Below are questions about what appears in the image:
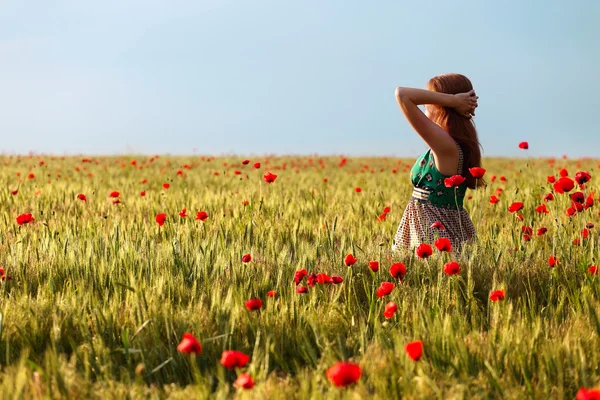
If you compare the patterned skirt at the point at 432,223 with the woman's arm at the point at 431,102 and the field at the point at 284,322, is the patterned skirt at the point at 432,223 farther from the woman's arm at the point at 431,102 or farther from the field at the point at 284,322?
the woman's arm at the point at 431,102

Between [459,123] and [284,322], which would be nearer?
[284,322]

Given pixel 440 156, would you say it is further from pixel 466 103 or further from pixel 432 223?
pixel 432 223

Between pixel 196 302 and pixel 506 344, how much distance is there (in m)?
1.32

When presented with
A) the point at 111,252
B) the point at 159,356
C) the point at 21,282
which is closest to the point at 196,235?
the point at 111,252

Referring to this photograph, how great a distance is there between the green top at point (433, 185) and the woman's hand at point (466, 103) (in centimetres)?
34

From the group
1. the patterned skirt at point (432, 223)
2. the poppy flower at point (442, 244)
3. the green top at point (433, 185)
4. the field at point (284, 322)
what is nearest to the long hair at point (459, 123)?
the green top at point (433, 185)

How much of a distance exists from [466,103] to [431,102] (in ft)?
0.76

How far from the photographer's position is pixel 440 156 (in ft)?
12.2

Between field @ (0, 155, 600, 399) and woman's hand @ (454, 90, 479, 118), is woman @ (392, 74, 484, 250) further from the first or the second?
field @ (0, 155, 600, 399)

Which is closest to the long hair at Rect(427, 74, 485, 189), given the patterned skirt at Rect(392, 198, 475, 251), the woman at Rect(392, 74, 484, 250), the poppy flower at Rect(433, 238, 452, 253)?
the woman at Rect(392, 74, 484, 250)

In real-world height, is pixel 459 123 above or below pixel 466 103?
below

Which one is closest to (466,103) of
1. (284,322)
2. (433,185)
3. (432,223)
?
(433,185)

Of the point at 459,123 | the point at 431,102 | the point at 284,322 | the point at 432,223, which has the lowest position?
the point at 284,322

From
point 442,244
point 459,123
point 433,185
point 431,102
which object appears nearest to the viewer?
point 442,244
